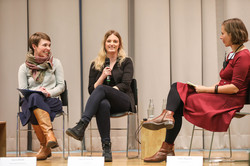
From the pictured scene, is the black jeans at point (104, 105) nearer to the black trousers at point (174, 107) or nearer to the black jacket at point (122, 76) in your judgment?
the black jacket at point (122, 76)

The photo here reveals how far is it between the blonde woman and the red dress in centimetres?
62

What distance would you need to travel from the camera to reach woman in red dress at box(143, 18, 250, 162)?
2.86 meters

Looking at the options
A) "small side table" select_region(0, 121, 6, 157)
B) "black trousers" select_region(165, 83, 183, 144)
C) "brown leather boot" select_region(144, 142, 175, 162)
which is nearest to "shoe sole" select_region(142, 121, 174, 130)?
"black trousers" select_region(165, 83, 183, 144)

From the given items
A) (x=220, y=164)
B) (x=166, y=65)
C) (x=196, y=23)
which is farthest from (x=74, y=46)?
(x=220, y=164)

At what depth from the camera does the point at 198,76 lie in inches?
171

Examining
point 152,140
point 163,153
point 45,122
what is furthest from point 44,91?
point 163,153

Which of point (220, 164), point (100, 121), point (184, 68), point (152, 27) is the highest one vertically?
point (152, 27)

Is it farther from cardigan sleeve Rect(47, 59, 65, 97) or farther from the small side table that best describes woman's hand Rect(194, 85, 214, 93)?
the small side table

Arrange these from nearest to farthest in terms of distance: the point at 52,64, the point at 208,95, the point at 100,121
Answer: the point at 208,95 → the point at 100,121 → the point at 52,64

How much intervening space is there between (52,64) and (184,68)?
4.86 feet

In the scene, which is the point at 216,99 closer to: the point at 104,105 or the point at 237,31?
the point at 237,31

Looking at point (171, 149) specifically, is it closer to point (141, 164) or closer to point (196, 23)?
point (141, 164)

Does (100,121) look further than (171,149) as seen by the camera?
Yes

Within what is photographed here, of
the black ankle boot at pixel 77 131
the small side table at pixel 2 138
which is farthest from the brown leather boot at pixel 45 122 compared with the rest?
the small side table at pixel 2 138
